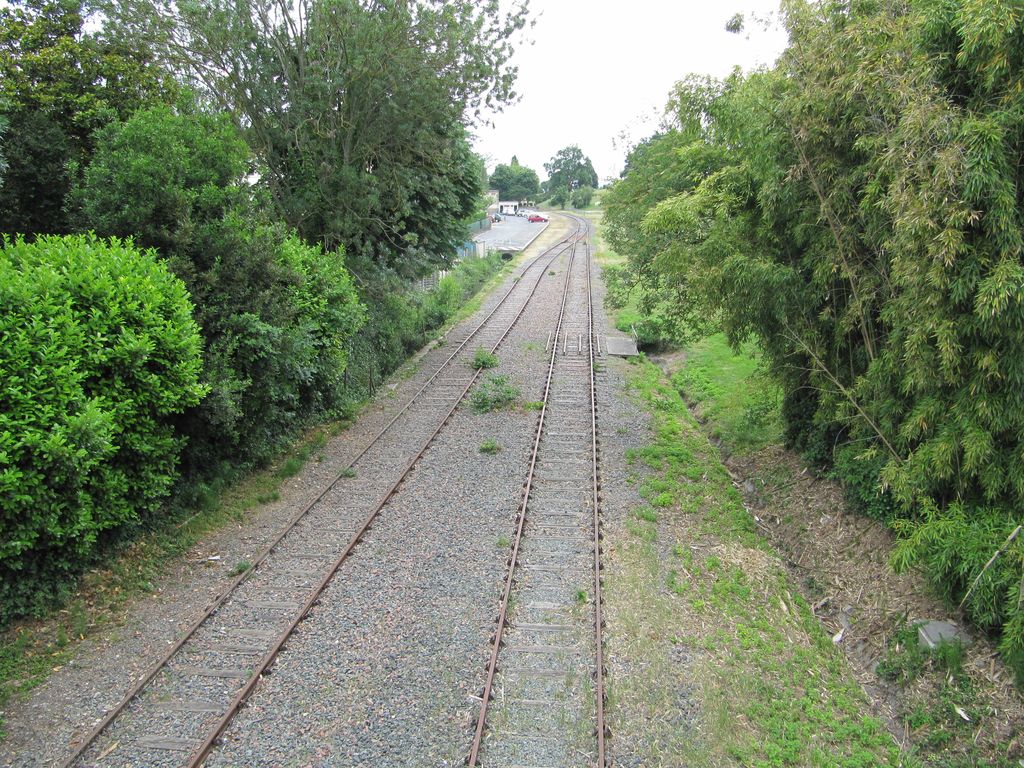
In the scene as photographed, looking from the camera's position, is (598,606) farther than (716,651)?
Yes

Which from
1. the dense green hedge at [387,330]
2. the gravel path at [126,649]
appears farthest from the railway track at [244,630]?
the dense green hedge at [387,330]

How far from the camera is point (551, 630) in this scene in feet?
26.5

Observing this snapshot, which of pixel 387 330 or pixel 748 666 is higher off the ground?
pixel 387 330

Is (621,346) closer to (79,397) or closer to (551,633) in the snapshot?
(551,633)

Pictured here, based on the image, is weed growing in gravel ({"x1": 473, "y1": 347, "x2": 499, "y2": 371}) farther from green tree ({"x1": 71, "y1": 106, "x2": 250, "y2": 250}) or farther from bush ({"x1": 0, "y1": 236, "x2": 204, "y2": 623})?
bush ({"x1": 0, "y1": 236, "x2": 204, "y2": 623})

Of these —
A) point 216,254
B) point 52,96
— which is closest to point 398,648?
point 216,254

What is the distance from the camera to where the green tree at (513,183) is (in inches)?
4998

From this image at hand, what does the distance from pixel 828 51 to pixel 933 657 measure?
770 cm

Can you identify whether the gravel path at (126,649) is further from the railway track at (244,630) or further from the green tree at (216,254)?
the green tree at (216,254)

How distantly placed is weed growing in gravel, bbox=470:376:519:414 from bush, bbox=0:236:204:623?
7.79 metres

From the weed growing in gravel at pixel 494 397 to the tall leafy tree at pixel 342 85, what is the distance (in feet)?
18.0

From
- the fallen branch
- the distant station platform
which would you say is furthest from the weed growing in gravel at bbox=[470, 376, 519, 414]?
the distant station platform

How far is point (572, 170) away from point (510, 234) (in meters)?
75.4

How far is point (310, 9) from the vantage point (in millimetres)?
16469
